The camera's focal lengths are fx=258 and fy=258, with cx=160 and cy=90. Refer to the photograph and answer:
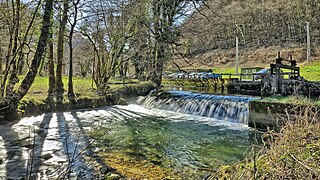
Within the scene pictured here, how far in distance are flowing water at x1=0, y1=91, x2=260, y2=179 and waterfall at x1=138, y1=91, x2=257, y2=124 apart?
8cm

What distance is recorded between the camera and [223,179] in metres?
2.98

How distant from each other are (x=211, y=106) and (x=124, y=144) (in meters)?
6.04

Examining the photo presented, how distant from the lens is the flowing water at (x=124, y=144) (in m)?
4.63

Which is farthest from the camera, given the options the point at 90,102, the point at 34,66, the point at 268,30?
the point at 268,30

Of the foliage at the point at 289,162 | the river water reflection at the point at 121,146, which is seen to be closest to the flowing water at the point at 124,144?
the river water reflection at the point at 121,146

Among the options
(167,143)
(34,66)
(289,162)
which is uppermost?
(34,66)

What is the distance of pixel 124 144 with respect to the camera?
6582 millimetres

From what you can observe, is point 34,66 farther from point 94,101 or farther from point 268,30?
point 268,30

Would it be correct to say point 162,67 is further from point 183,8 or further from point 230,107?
point 230,107

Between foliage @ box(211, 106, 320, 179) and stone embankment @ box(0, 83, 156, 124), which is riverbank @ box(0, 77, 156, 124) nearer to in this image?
stone embankment @ box(0, 83, 156, 124)

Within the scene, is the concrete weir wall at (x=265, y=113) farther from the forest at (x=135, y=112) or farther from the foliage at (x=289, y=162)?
the foliage at (x=289, y=162)

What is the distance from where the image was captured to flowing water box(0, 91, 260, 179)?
4.63m

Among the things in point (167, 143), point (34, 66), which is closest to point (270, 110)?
point (167, 143)

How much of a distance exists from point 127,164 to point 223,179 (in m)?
2.37
